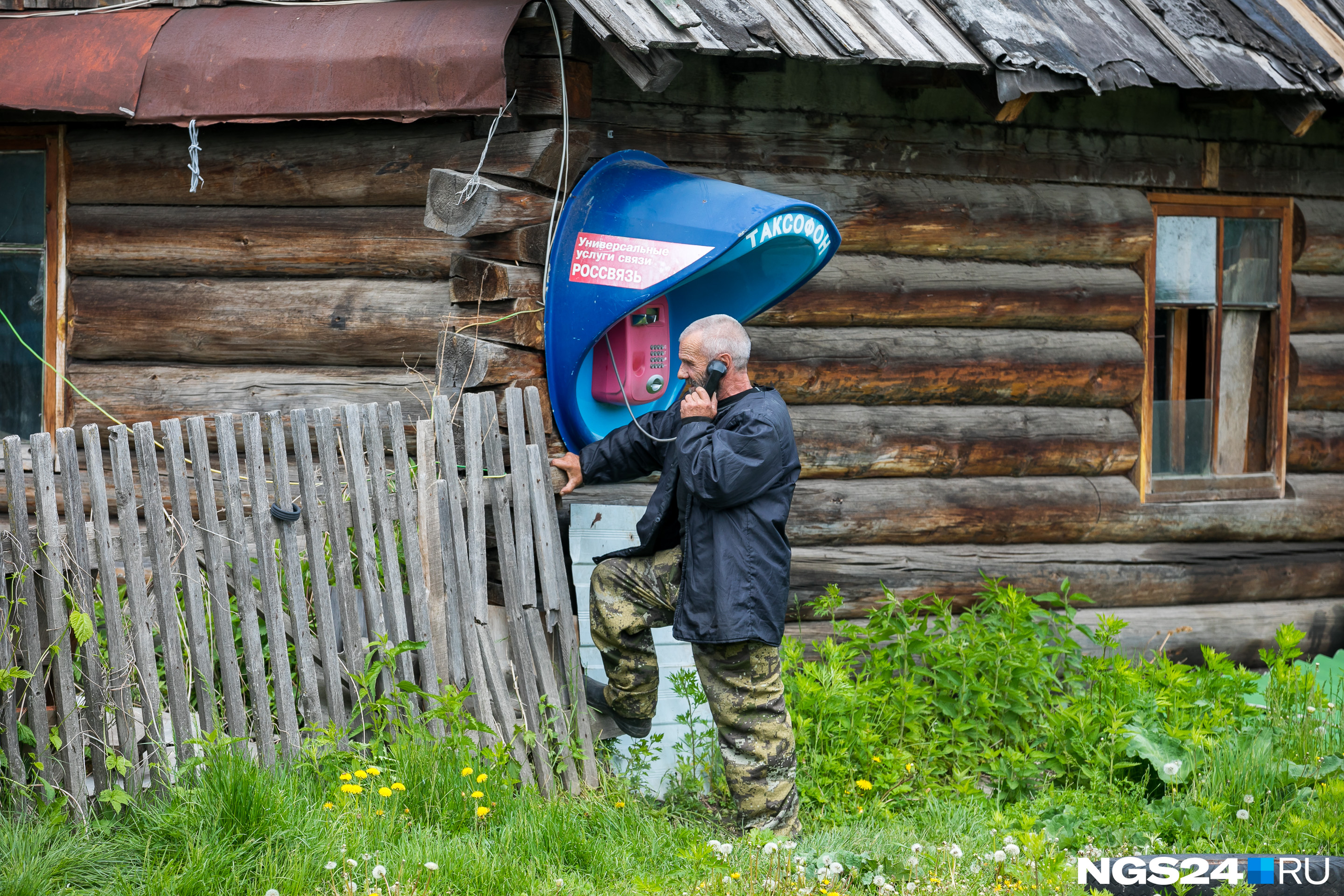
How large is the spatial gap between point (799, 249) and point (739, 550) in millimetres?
1693

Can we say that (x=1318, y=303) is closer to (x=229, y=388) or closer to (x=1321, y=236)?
(x=1321, y=236)

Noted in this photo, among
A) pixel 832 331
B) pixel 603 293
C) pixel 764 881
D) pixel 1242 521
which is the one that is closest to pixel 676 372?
pixel 603 293

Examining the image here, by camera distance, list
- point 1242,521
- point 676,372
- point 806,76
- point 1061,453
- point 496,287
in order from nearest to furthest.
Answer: point 496,287 < point 676,372 < point 806,76 < point 1061,453 < point 1242,521

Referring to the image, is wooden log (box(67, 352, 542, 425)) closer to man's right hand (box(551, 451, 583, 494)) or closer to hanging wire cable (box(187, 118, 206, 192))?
man's right hand (box(551, 451, 583, 494))

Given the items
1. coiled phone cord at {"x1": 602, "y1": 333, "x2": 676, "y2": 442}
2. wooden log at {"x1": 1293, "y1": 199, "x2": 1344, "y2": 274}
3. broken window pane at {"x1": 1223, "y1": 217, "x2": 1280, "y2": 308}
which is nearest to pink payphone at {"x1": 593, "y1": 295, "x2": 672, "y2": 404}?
coiled phone cord at {"x1": 602, "y1": 333, "x2": 676, "y2": 442}

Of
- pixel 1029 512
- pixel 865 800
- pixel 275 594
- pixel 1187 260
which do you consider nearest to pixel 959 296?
pixel 1029 512

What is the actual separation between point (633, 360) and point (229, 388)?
2.10 metres

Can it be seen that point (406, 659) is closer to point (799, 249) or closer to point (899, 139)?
point (799, 249)

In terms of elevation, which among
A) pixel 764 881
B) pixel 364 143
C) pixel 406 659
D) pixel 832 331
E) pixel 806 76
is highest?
pixel 806 76

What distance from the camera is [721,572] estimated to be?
4520 millimetres

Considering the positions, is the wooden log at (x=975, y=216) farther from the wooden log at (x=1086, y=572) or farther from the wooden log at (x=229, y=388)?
the wooden log at (x=229, y=388)

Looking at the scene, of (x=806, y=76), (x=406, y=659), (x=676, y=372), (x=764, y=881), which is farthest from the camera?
(x=806, y=76)

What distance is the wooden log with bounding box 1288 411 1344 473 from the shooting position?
7.61 meters

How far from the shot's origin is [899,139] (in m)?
6.29
